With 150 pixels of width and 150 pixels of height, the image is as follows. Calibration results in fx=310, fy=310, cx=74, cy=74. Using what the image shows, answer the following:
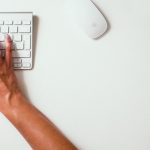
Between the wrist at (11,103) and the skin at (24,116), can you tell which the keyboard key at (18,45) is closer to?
the skin at (24,116)

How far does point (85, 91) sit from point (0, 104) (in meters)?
0.26

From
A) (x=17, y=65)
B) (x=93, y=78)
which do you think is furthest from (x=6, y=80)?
(x=93, y=78)

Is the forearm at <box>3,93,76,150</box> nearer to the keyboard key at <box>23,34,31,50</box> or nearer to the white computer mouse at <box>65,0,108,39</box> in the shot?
the keyboard key at <box>23,34,31,50</box>

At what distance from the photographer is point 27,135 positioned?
0.88m

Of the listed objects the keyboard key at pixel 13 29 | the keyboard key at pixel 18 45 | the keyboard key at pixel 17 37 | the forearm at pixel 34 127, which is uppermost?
the keyboard key at pixel 13 29

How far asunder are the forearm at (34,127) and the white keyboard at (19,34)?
106 millimetres

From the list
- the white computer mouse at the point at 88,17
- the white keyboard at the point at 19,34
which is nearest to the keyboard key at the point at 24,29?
the white keyboard at the point at 19,34

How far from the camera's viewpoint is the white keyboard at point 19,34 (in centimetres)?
90

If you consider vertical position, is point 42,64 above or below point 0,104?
above

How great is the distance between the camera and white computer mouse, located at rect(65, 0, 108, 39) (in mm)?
910

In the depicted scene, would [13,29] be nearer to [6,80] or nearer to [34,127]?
[6,80]

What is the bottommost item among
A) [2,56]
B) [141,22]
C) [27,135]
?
[27,135]

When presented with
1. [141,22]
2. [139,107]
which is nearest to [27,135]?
[139,107]

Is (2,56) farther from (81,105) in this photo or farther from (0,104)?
(81,105)
